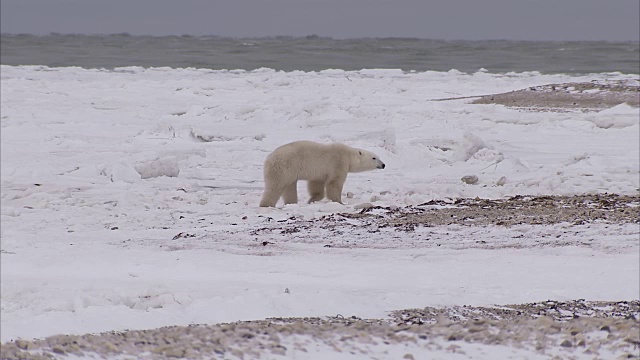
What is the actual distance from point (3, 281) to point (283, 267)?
1.65 metres

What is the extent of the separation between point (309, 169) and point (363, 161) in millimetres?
883

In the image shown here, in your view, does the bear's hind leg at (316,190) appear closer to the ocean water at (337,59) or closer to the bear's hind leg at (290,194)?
the bear's hind leg at (290,194)

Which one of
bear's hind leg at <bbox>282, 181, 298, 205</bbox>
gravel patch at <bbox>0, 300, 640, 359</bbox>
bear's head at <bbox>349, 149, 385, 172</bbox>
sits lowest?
bear's hind leg at <bbox>282, 181, 298, 205</bbox>

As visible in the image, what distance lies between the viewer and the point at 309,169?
26.6ft

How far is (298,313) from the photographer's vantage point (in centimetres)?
404

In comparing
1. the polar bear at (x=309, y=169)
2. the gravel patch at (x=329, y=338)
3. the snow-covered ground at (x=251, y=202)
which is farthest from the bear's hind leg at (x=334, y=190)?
the gravel patch at (x=329, y=338)

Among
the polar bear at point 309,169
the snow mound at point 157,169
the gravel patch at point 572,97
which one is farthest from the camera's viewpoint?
the gravel patch at point 572,97

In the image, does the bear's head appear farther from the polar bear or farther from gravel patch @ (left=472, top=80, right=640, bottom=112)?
gravel patch @ (left=472, top=80, right=640, bottom=112)

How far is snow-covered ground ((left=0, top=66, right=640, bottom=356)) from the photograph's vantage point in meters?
4.54

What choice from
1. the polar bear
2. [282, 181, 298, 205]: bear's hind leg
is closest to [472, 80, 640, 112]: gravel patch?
the polar bear

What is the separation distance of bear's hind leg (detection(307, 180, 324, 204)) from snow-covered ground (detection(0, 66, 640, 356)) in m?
0.31

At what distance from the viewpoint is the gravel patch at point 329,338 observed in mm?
2971

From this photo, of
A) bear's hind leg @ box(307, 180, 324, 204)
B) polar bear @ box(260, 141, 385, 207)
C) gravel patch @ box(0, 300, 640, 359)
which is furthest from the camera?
A: bear's hind leg @ box(307, 180, 324, 204)

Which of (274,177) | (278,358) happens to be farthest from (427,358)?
(274,177)
